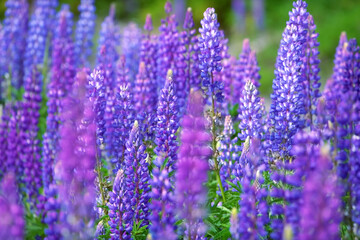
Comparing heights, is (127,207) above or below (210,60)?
below

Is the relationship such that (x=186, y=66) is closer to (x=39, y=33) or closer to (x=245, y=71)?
(x=245, y=71)

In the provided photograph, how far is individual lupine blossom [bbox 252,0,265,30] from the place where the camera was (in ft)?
54.0

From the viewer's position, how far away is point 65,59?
20.1 feet

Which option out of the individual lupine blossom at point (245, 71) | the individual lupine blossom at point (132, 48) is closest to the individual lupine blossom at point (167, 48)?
the individual lupine blossom at point (245, 71)

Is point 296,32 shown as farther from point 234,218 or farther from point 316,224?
point 316,224

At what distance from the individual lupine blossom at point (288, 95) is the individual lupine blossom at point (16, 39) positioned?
4.34 m

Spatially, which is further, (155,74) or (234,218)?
(155,74)

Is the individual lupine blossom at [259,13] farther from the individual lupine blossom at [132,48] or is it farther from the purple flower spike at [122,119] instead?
the purple flower spike at [122,119]

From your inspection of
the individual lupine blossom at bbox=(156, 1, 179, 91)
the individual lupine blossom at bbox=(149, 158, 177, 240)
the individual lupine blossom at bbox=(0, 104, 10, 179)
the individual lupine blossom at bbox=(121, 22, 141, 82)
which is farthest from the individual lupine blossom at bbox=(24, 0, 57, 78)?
the individual lupine blossom at bbox=(149, 158, 177, 240)

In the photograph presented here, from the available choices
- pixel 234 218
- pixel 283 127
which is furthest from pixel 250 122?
pixel 234 218

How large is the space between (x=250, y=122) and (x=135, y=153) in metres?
0.84

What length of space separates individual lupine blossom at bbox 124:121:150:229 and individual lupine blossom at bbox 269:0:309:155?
3.01 ft

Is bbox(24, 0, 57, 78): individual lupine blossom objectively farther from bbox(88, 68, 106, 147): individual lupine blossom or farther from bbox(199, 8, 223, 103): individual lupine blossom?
bbox(199, 8, 223, 103): individual lupine blossom

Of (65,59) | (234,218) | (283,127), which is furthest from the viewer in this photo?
(65,59)
